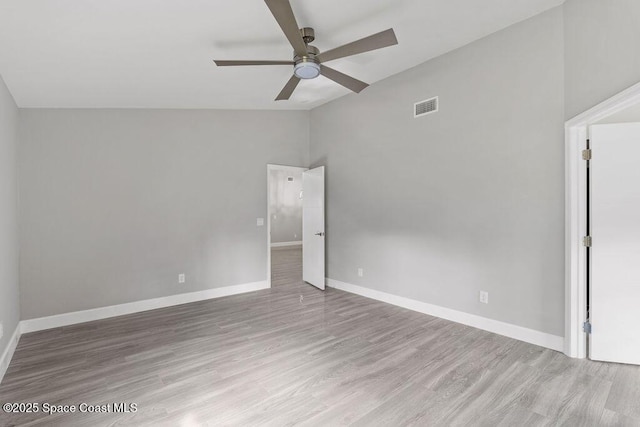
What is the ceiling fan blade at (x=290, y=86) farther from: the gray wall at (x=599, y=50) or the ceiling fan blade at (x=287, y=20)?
the gray wall at (x=599, y=50)

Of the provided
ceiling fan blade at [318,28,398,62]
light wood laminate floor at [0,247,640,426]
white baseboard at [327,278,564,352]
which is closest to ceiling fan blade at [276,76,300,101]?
ceiling fan blade at [318,28,398,62]

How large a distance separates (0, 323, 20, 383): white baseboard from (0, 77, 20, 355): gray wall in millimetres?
59

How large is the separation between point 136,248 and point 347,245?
3.06 meters

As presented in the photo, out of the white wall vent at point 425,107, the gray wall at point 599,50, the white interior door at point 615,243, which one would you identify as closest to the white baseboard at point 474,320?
the white interior door at point 615,243

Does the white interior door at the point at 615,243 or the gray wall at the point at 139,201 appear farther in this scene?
the gray wall at the point at 139,201

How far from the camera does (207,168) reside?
476cm

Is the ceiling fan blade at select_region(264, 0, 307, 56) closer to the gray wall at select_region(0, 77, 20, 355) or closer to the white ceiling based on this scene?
the white ceiling

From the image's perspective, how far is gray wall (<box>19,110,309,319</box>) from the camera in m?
3.62

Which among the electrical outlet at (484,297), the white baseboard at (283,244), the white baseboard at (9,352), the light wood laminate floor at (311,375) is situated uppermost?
the electrical outlet at (484,297)

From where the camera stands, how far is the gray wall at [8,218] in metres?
2.76

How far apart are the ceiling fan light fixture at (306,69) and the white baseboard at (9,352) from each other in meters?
3.51

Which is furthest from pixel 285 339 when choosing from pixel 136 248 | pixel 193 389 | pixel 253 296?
pixel 136 248

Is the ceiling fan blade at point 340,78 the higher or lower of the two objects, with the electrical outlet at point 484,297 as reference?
higher

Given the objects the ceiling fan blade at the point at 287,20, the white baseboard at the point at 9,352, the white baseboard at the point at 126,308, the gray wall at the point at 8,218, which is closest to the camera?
the ceiling fan blade at the point at 287,20
